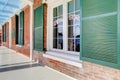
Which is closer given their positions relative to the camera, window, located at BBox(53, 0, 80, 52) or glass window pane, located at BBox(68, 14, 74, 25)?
window, located at BBox(53, 0, 80, 52)

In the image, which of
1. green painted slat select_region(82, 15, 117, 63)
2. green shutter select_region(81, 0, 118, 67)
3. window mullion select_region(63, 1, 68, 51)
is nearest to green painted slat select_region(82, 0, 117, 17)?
green shutter select_region(81, 0, 118, 67)

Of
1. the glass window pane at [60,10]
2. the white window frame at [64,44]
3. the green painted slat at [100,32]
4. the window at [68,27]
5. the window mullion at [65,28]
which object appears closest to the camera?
the green painted slat at [100,32]

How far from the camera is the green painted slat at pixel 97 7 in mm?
3413

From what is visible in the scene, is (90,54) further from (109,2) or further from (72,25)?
(72,25)

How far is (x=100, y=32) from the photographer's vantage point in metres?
3.72

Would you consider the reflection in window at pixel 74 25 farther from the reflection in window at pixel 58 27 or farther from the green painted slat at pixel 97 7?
the green painted slat at pixel 97 7

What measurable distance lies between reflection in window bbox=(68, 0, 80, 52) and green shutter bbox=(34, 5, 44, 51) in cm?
192

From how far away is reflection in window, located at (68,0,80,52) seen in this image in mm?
5418

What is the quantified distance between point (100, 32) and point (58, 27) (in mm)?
3132

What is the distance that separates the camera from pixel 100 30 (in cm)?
373

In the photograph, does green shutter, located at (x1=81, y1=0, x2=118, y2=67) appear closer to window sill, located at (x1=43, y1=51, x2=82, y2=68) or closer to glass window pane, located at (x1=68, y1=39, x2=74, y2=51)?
window sill, located at (x1=43, y1=51, x2=82, y2=68)

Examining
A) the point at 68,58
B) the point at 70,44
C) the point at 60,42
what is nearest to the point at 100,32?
the point at 68,58

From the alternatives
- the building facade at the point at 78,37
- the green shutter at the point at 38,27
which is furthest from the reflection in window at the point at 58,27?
the green shutter at the point at 38,27

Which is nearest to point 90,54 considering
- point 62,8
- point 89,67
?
point 89,67
